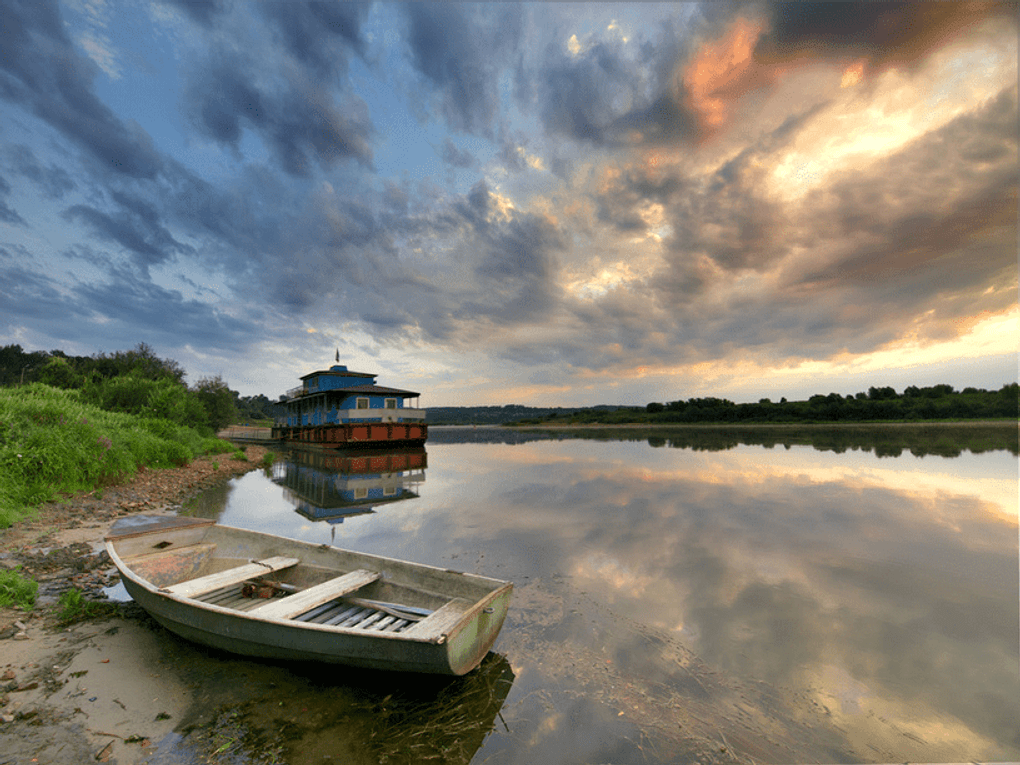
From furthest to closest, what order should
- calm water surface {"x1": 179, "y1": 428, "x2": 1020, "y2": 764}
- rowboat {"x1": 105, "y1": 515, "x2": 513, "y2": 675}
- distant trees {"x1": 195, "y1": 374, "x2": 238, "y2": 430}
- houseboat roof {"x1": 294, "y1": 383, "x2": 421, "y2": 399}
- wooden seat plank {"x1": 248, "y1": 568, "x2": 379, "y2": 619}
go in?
distant trees {"x1": 195, "y1": 374, "x2": 238, "y2": 430} < houseboat roof {"x1": 294, "y1": 383, "x2": 421, "y2": 399} < wooden seat plank {"x1": 248, "y1": 568, "x2": 379, "y2": 619} < rowboat {"x1": 105, "y1": 515, "x2": 513, "y2": 675} < calm water surface {"x1": 179, "y1": 428, "x2": 1020, "y2": 764}

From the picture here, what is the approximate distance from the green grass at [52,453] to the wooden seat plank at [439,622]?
1185 centimetres

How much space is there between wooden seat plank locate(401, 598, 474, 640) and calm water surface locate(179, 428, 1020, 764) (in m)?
0.73

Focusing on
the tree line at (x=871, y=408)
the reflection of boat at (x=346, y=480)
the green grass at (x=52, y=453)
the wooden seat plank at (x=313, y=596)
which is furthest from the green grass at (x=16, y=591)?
the tree line at (x=871, y=408)

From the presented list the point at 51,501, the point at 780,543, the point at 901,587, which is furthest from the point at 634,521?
the point at 51,501

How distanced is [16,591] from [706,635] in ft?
35.1

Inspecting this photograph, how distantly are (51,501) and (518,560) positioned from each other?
1373 centimetres

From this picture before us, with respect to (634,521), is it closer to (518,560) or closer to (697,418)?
(518,560)

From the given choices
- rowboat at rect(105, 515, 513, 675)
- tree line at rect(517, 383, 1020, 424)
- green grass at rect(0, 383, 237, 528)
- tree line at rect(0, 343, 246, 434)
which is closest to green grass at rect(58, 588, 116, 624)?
rowboat at rect(105, 515, 513, 675)

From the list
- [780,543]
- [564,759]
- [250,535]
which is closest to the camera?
[564,759]

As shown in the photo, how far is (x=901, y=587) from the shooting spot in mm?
7504

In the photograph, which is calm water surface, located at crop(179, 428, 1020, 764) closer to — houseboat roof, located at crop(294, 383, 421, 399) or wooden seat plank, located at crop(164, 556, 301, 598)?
wooden seat plank, located at crop(164, 556, 301, 598)

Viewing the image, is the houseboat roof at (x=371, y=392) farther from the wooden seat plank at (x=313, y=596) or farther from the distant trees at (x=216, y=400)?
the wooden seat plank at (x=313, y=596)

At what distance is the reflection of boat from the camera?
1533cm

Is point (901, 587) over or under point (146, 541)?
under
